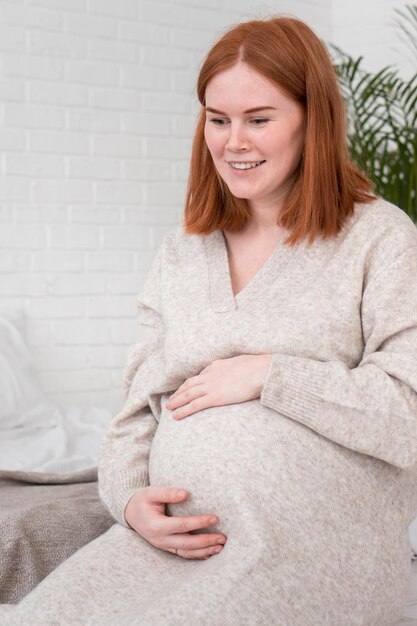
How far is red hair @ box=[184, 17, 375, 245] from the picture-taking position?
1741 millimetres

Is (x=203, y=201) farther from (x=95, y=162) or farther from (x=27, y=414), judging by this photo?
(x=95, y=162)

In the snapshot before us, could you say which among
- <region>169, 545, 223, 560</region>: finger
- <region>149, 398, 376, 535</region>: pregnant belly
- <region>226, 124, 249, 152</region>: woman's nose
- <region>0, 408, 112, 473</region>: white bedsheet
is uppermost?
<region>226, 124, 249, 152</region>: woman's nose

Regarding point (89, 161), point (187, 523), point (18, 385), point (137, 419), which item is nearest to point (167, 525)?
point (187, 523)

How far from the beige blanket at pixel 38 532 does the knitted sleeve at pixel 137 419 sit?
0.86 feet

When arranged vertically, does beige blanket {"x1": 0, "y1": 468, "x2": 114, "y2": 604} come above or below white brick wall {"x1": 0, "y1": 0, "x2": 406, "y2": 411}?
below

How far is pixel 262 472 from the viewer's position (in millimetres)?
→ 1558

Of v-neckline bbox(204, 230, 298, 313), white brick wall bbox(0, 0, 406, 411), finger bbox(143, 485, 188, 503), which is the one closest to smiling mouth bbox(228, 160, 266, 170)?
v-neckline bbox(204, 230, 298, 313)

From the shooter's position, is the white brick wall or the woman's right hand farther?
the white brick wall

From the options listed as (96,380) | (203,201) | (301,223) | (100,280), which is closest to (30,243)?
(100,280)

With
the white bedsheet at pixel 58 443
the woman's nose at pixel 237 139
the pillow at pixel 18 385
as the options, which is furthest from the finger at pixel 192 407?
the pillow at pixel 18 385

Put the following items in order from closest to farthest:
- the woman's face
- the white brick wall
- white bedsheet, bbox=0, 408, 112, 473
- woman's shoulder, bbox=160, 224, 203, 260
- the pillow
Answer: the woman's face → woman's shoulder, bbox=160, 224, 203, 260 → white bedsheet, bbox=0, 408, 112, 473 → the pillow → the white brick wall

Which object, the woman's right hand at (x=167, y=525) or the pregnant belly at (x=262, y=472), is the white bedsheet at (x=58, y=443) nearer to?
the woman's right hand at (x=167, y=525)

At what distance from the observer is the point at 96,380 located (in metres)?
4.41

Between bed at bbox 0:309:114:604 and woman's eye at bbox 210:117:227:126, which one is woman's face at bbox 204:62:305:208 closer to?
woman's eye at bbox 210:117:227:126
